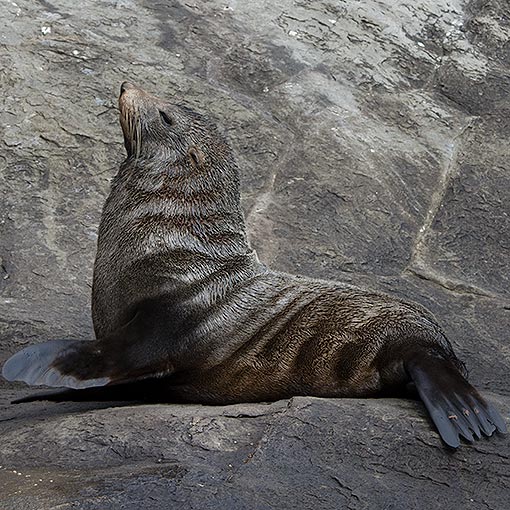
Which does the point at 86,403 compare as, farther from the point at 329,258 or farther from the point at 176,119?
the point at 329,258

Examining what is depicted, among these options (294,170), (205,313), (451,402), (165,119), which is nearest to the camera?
(451,402)

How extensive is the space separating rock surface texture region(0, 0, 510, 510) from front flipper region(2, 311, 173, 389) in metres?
0.18

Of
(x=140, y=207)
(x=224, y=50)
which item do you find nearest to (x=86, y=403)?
(x=140, y=207)

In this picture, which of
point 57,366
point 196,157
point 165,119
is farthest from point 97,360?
point 165,119

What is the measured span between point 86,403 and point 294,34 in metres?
4.18

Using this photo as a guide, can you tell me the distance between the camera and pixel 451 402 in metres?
4.31

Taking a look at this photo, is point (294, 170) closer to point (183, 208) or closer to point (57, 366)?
point (183, 208)

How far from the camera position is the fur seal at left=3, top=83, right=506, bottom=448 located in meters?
4.69

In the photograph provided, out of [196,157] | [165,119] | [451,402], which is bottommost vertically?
[451,402]

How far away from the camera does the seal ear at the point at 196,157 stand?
539 centimetres

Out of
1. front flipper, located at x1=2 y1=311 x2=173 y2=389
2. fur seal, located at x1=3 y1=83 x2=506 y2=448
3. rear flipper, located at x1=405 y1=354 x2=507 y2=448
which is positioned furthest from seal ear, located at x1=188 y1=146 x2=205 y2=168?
rear flipper, located at x1=405 y1=354 x2=507 y2=448

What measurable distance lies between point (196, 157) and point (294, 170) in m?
2.00

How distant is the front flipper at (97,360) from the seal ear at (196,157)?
2.92 ft

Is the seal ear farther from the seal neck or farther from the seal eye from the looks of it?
the seal eye
